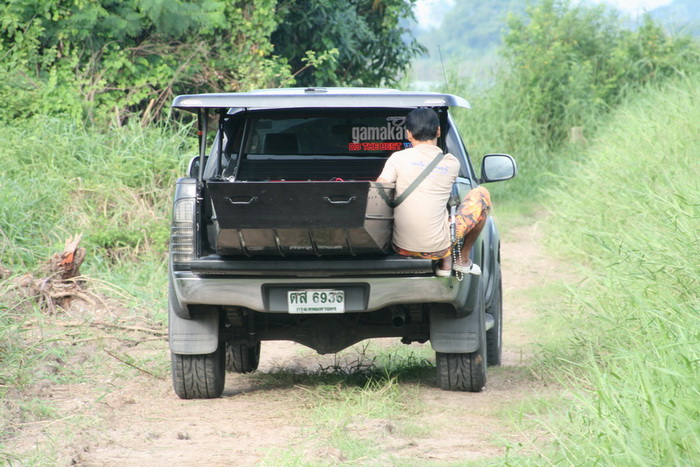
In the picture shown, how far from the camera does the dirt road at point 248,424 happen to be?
4.39m

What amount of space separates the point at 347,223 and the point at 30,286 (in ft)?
12.5

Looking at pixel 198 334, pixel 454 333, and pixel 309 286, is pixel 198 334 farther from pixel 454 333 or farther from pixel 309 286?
pixel 454 333

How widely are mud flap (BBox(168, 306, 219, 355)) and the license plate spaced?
0.51 metres

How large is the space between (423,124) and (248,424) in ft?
5.80

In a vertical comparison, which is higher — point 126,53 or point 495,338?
point 126,53

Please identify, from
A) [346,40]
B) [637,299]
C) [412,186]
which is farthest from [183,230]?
[346,40]

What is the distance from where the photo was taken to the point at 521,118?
1750 cm

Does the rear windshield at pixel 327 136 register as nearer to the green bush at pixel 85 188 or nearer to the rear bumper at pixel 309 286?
the rear bumper at pixel 309 286

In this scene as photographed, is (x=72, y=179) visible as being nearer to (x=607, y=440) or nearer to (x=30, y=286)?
(x=30, y=286)

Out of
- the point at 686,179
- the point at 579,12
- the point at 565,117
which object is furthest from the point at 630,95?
the point at 686,179

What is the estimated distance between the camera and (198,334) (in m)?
5.39

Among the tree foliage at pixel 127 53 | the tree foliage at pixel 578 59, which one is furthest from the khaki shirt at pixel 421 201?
the tree foliage at pixel 578 59

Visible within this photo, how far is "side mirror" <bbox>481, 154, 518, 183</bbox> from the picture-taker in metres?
6.20

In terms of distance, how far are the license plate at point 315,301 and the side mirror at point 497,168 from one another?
1.55 m
